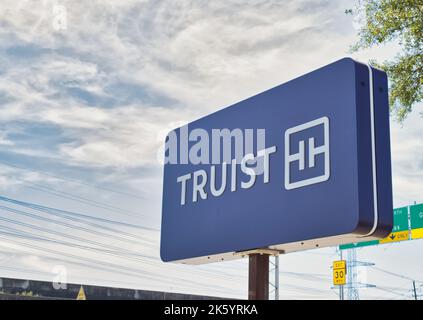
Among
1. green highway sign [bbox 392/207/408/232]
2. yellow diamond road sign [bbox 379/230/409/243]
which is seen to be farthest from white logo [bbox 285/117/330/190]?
yellow diamond road sign [bbox 379/230/409/243]

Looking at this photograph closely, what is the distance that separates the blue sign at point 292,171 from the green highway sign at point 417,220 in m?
24.5

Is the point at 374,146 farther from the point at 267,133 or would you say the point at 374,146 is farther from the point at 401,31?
the point at 401,31

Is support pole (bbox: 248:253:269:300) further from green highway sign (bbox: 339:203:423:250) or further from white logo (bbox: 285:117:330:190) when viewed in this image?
green highway sign (bbox: 339:203:423:250)

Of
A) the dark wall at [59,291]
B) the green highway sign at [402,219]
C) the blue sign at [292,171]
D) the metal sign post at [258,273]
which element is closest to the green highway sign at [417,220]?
the green highway sign at [402,219]

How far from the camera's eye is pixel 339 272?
2995 centimetres

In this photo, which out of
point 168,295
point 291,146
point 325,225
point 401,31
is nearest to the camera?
point 325,225

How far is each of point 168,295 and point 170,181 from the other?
18863mm

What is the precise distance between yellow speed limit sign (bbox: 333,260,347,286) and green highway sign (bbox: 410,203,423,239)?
4043mm

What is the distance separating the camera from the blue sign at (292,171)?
3.21 meters

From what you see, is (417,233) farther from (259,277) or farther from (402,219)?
(259,277)

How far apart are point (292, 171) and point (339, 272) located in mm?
27576

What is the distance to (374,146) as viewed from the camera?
3.27 m

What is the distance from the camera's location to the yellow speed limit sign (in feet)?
96.8
